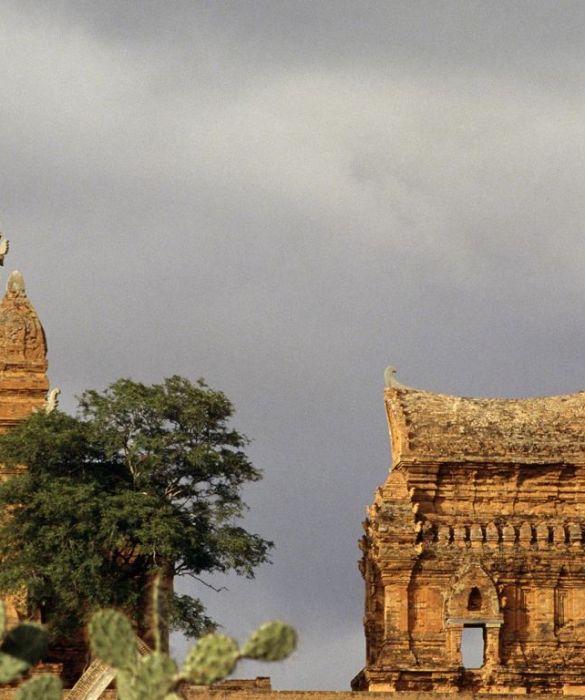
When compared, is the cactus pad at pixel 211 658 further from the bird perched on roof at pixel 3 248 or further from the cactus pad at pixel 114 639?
the bird perched on roof at pixel 3 248

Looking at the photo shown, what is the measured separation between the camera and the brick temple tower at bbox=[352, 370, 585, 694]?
143 ft

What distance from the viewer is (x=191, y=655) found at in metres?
19.5

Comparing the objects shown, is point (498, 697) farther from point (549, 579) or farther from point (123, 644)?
point (123, 644)

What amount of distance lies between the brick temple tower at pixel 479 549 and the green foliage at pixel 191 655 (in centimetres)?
2365

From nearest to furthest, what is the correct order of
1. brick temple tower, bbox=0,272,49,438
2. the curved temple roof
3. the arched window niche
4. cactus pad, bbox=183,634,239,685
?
cactus pad, bbox=183,634,239,685, the arched window niche, the curved temple roof, brick temple tower, bbox=0,272,49,438

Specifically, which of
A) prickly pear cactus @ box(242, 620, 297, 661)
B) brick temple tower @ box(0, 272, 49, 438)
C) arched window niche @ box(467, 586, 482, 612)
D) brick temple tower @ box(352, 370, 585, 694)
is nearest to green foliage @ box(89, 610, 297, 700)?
prickly pear cactus @ box(242, 620, 297, 661)

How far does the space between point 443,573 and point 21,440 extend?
8324 mm

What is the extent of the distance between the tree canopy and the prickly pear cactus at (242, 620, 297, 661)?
23857mm

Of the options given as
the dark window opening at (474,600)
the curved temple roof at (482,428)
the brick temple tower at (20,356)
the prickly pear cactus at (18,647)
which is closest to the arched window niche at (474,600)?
the dark window opening at (474,600)

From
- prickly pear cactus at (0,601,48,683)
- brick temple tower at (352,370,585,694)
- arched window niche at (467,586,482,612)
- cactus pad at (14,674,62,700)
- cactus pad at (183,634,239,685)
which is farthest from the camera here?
arched window niche at (467,586,482,612)

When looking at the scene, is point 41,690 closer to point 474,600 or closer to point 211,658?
point 211,658

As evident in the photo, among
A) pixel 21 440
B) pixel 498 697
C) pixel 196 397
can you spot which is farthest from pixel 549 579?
pixel 21 440

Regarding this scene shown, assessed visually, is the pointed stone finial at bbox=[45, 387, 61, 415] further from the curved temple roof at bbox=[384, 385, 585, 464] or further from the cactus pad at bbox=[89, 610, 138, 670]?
the cactus pad at bbox=[89, 610, 138, 670]

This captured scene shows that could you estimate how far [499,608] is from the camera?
145 feet
